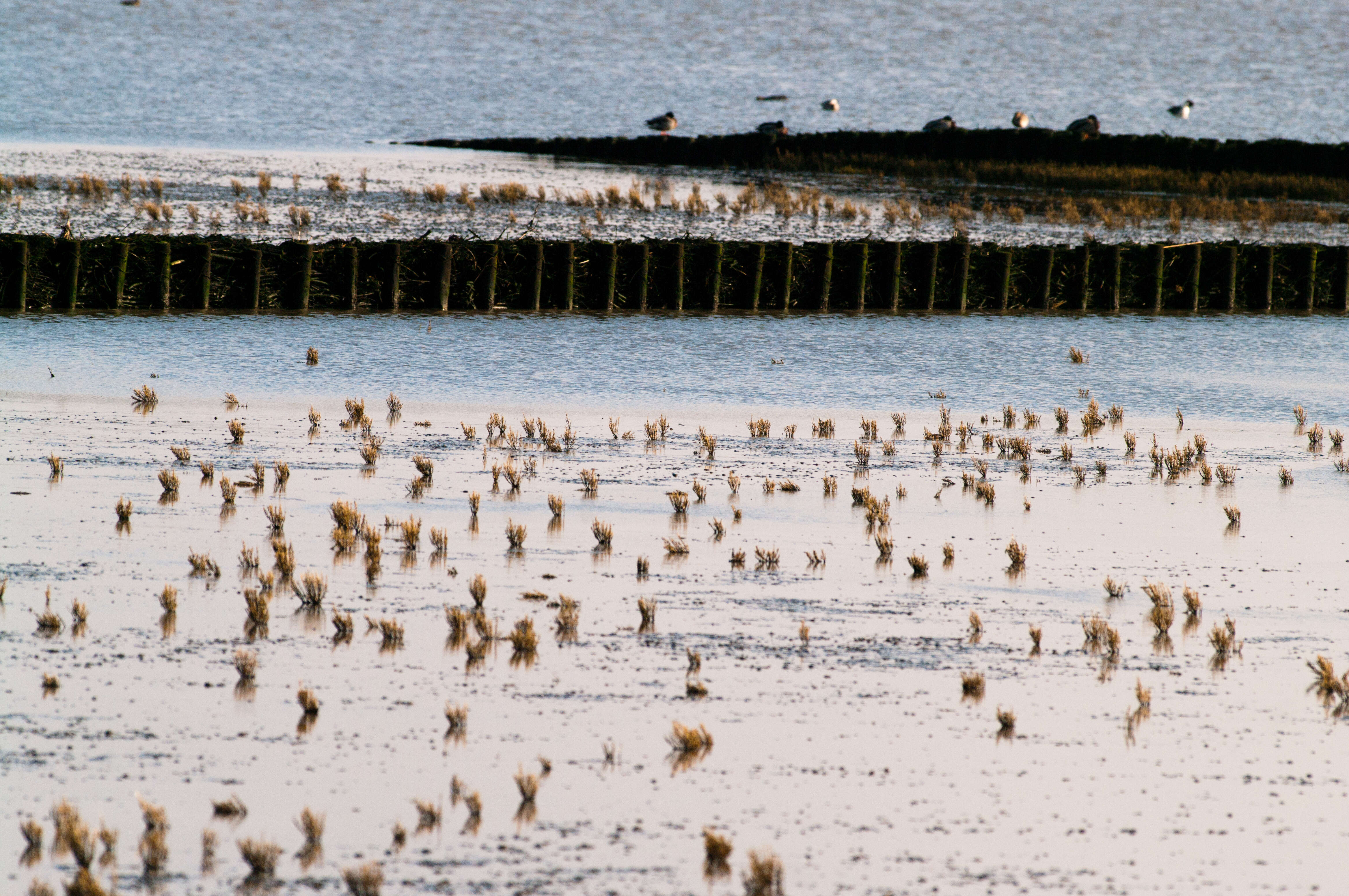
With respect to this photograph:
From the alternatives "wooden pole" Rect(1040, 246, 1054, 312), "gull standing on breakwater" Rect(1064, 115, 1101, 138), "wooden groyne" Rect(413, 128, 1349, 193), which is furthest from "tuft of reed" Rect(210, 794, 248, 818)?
"gull standing on breakwater" Rect(1064, 115, 1101, 138)

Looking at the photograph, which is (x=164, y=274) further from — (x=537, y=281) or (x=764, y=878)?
(x=764, y=878)

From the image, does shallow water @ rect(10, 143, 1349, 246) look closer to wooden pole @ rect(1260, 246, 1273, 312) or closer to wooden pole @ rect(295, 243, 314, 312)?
wooden pole @ rect(295, 243, 314, 312)

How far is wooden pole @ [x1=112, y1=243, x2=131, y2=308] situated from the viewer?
31.7 m

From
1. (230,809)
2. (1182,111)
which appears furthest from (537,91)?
(230,809)

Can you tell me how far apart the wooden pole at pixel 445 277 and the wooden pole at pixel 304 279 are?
2.47 meters

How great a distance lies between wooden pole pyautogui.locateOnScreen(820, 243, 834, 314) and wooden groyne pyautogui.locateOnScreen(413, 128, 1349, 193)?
4696 centimetres

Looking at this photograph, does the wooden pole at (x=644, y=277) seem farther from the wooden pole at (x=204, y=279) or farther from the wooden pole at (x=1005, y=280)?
the wooden pole at (x=204, y=279)

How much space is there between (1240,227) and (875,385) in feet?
120

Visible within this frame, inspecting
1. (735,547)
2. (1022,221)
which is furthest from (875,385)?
(1022,221)

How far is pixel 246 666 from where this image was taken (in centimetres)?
1076

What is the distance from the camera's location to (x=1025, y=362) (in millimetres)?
30719

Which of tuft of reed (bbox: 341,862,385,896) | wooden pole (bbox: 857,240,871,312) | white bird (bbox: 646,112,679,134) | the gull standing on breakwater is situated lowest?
tuft of reed (bbox: 341,862,385,896)

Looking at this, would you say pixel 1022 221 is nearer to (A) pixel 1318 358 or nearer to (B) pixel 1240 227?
(B) pixel 1240 227

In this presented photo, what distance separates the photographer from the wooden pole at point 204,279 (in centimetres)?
3203
